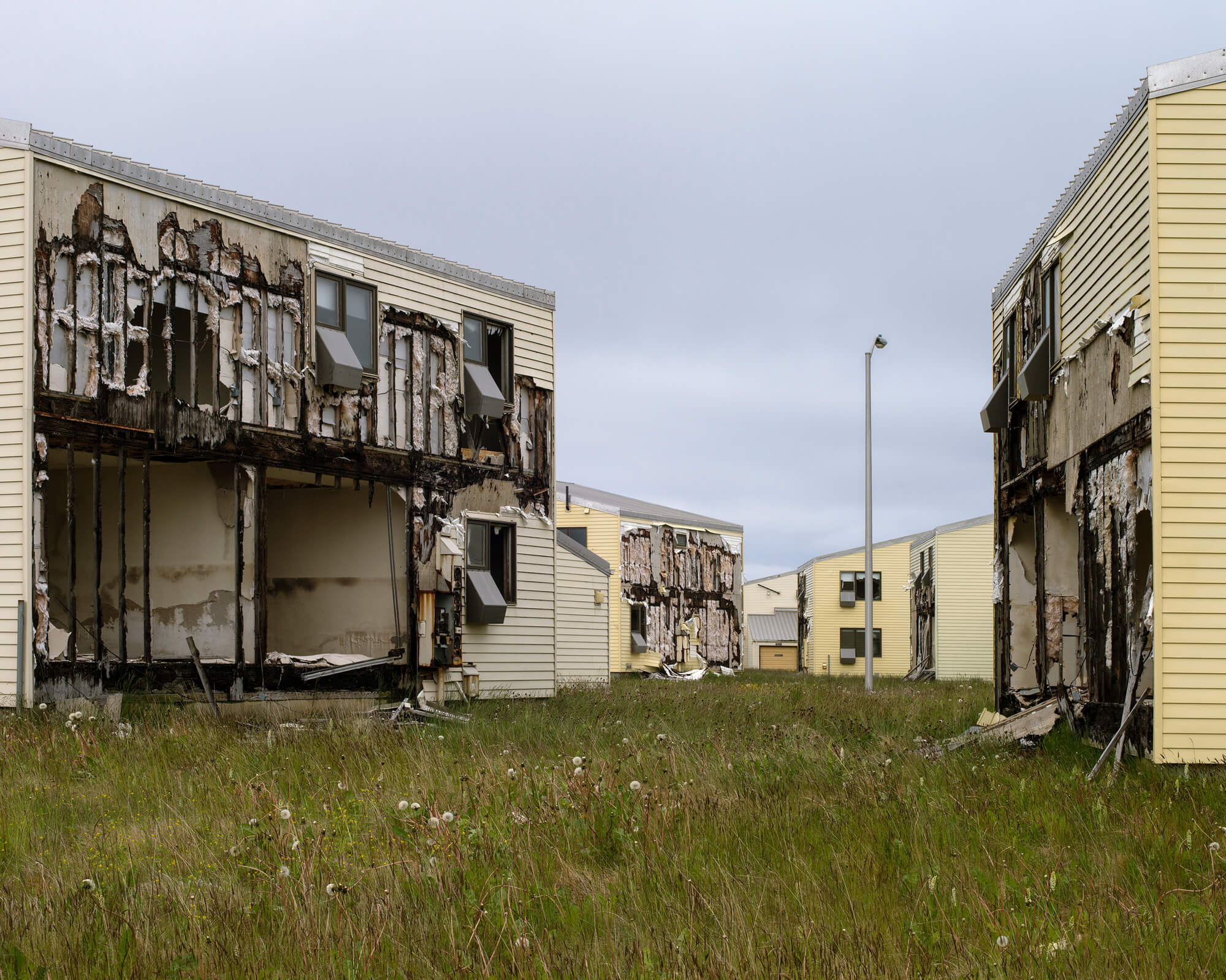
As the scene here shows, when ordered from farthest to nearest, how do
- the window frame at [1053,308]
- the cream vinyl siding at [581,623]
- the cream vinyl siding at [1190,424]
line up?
the cream vinyl siding at [581,623], the window frame at [1053,308], the cream vinyl siding at [1190,424]

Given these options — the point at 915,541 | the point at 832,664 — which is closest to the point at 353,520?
the point at 915,541

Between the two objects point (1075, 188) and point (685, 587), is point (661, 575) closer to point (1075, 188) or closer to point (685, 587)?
point (685, 587)

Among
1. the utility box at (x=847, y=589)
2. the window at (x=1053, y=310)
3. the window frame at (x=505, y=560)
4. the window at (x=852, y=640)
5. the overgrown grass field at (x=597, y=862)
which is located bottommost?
the window at (x=852, y=640)

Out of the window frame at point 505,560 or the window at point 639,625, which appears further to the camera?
the window at point 639,625

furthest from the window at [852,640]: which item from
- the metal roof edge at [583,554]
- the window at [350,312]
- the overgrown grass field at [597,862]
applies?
the overgrown grass field at [597,862]

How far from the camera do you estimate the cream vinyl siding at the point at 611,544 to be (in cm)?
4100

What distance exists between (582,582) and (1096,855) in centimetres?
2508

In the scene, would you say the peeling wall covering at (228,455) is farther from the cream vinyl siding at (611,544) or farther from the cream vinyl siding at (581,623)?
the cream vinyl siding at (611,544)

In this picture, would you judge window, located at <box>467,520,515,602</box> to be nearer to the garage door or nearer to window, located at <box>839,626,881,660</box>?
window, located at <box>839,626,881,660</box>

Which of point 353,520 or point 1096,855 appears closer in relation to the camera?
point 1096,855

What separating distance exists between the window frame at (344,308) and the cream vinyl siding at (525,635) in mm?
4025

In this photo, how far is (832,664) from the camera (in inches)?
2087

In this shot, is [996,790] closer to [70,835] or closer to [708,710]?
[70,835]

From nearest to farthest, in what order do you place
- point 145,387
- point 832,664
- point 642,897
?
1. point 642,897
2. point 145,387
3. point 832,664
